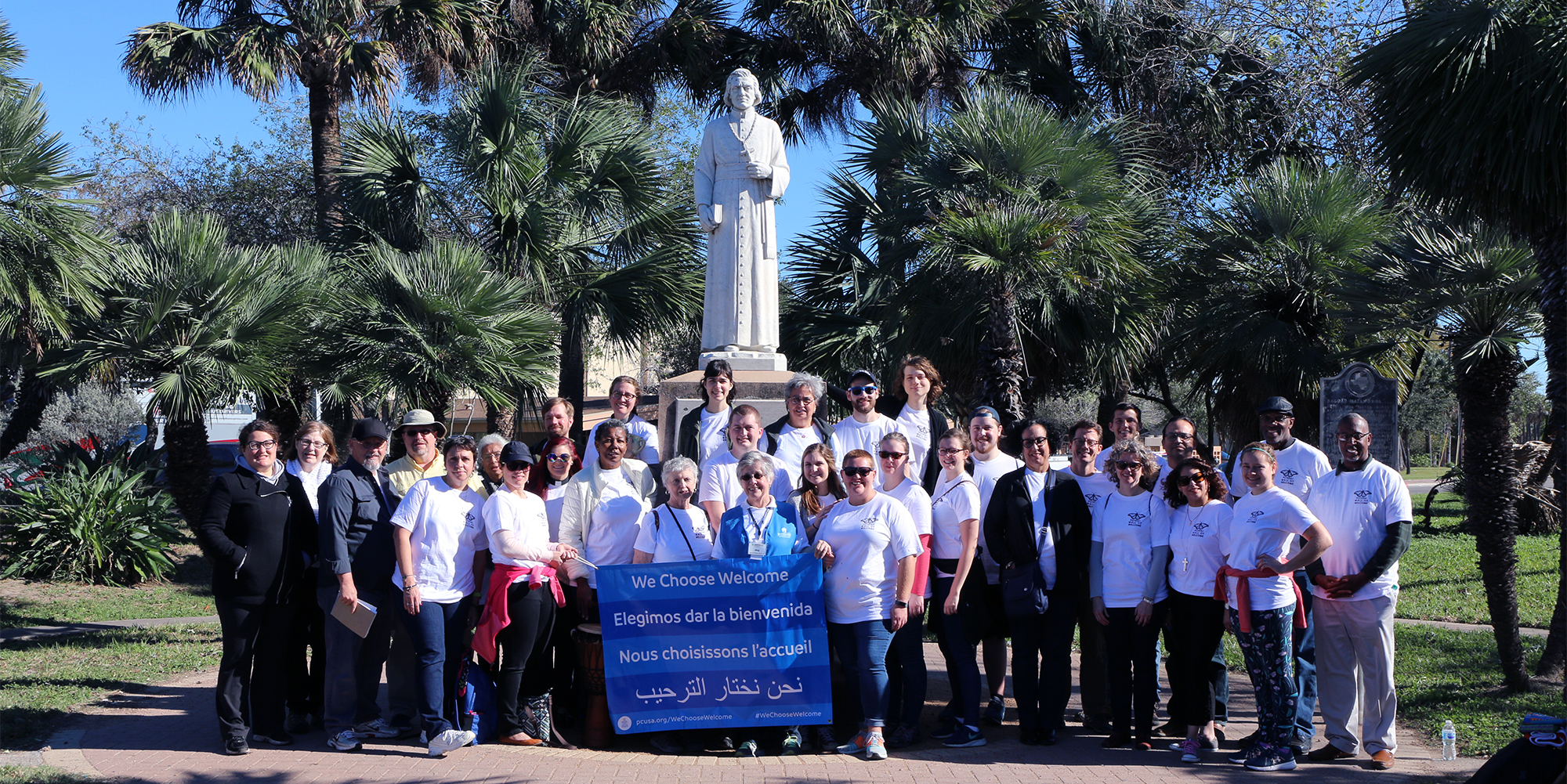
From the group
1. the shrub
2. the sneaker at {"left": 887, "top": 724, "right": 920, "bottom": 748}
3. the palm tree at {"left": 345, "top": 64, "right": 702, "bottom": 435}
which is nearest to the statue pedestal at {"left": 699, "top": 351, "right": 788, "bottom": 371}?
the sneaker at {"left": 887, "top": 724, "right": 920, "bottom": 748}

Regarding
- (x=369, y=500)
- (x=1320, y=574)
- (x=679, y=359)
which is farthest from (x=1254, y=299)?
(x=679, y=359)

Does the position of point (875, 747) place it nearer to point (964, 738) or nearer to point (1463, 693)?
point (964, 738)

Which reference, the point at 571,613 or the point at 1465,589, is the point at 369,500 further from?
the point at 1465,589

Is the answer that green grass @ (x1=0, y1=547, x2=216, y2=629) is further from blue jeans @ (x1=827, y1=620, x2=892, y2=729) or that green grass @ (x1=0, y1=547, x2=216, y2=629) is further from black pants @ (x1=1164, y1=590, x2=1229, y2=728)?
black pants @ (x1=1164, y1=590, x2=1229, y2=728)

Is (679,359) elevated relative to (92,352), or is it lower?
elevated

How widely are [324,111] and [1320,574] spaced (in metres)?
15.2

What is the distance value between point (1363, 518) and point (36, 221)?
9613 mm

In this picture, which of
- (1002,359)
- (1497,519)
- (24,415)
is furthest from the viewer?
(24,415)

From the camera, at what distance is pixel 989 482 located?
Result: 22.0 feet

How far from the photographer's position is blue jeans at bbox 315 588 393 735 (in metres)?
6.55

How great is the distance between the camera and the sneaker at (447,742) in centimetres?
613

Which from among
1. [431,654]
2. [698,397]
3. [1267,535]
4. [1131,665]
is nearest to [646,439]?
[698,397]

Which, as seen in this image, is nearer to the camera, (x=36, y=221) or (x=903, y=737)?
(x=903, y=737)

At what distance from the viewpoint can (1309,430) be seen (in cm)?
1255
